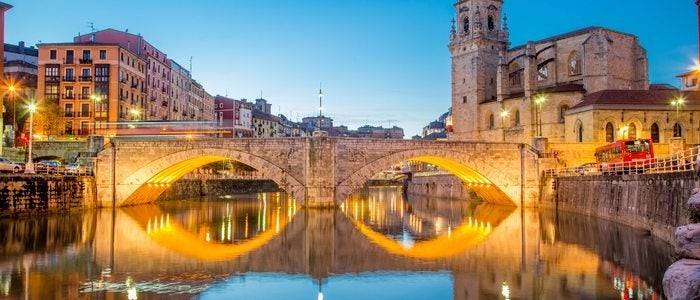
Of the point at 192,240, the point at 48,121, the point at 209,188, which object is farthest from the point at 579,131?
the point at 48,121

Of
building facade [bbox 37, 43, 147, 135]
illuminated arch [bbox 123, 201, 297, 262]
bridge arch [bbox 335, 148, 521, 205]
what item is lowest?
illuminated arch [bbox 123, 201, 297, 262]

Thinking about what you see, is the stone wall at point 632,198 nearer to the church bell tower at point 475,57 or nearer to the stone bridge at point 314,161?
the stone bridge at point 314,161

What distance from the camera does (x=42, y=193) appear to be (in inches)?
1535

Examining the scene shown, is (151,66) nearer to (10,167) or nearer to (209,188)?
(209,188)

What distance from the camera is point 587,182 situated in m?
40.3

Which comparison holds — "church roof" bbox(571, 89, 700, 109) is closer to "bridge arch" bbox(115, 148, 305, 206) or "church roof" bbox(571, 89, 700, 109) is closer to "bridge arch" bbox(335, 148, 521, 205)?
"bridge arch" bbox(335, 148, 521, 205)

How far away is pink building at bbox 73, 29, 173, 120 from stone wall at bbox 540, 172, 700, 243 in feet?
188

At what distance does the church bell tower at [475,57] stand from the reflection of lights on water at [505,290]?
198ft

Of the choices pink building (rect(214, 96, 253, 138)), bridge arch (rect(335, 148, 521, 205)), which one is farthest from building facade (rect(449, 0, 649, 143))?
pink building (rect(214, 96, 253, 138))

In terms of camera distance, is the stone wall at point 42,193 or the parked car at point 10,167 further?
the parked car at point 10,167

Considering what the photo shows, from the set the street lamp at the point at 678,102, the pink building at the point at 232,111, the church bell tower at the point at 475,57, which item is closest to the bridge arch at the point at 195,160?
the street lamp at the point at 678,102

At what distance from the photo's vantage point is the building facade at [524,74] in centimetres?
6612

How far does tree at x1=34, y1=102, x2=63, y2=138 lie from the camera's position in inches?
2648

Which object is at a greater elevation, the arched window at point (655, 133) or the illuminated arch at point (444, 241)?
the arched window at point (655, 133)
